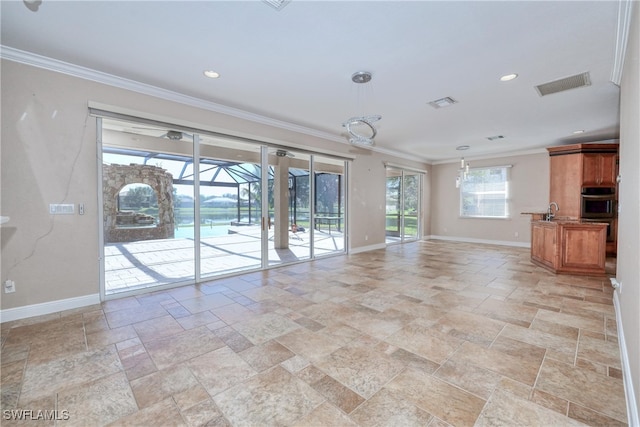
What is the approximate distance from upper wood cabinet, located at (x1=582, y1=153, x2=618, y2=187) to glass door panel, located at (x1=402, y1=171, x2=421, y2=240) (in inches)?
167

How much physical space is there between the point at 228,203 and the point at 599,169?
8186 millimetres

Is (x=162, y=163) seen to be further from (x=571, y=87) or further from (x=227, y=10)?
(x=571, y=87)

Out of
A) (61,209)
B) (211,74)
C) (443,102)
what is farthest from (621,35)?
(61,209)

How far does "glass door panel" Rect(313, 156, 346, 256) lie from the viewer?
264 inches

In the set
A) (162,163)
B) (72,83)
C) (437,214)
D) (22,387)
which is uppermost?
(72,83)

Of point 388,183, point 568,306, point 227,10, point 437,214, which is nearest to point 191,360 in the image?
point 227,10

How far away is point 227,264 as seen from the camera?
17.2 feet

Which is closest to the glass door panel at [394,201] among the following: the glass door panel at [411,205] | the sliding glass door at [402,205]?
the sliding glass door at [402,205]

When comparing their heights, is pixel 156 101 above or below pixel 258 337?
above

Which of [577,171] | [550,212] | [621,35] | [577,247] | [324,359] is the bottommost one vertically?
[324,359]

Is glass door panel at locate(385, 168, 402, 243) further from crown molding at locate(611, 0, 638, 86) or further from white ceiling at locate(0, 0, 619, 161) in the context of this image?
Answer: crown molding at locate(611, 0, 638, 86)

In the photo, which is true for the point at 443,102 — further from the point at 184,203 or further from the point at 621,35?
the point at 184,203

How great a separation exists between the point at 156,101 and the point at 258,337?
3507mm

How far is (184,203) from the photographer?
4.34 metres
